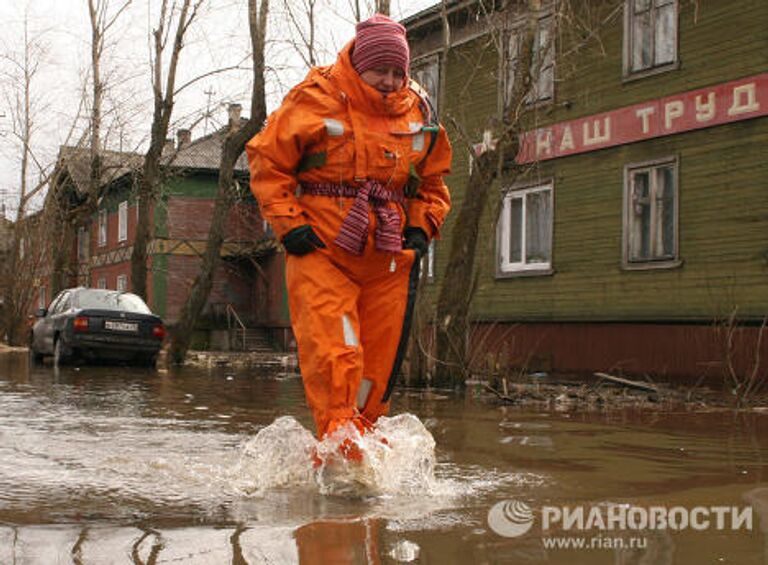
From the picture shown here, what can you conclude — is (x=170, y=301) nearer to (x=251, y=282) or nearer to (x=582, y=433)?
(x=251, y=282)

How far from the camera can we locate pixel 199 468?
4.92 metres

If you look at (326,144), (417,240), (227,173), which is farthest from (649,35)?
(326,144)

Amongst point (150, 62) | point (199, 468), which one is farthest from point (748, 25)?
point (150, 62)

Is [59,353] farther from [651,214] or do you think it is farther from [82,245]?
[82,245]

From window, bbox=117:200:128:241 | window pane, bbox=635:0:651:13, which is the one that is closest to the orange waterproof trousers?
window pane, bbox=635:0:651:13

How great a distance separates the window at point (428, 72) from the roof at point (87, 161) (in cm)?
1037

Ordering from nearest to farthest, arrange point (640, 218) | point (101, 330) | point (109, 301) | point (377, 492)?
point (377, 492) < point (640, 218) < point (101, 330) < point (109, 301)

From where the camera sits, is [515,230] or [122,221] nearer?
[515,230]

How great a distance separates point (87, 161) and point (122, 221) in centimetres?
756

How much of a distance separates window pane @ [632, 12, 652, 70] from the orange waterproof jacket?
1283cm

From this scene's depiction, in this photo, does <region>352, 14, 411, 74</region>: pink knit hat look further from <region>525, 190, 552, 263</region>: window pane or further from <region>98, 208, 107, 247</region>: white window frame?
<region>98, 208, 107, 247</region>: white window frame

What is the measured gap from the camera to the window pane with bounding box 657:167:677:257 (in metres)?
15.9

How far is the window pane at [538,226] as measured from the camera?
61.3 feet

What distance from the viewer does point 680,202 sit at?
15688mm
